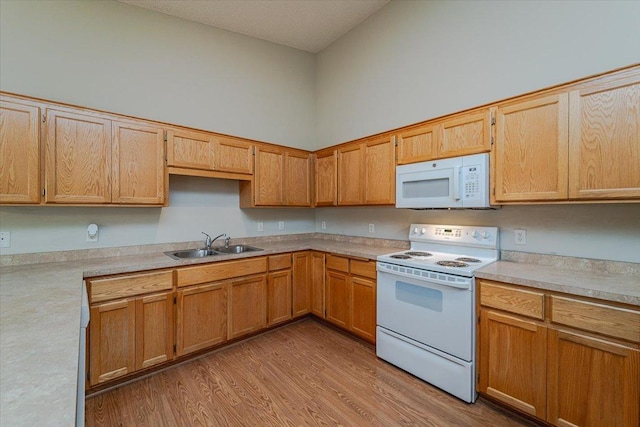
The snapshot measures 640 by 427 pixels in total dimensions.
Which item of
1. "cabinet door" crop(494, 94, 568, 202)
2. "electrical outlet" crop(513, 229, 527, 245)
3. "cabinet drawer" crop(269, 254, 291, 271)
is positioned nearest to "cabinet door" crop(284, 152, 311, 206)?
"cabinet drawer" crop(269, 254, 291, 271)

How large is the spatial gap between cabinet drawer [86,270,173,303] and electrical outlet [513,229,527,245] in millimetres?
2868

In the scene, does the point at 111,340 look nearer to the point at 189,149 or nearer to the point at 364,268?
the point at 189,149

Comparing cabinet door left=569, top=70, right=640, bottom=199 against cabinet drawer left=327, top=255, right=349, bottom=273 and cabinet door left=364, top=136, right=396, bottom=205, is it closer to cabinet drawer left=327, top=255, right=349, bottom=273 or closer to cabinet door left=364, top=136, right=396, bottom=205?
cabinet door left=364, top=136, right=396, bottom=205

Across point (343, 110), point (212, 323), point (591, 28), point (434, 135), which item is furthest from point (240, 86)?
point (591, 28)

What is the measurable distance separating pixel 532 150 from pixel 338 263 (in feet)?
6.37

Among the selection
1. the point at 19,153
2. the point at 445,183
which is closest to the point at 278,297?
the point at 445,183

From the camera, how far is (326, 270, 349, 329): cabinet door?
2953 millimetres

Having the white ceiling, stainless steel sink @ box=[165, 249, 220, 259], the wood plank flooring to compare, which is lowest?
the wood plank flooring

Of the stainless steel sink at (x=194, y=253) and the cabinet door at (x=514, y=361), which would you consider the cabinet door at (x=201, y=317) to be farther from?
the cabinet door at (x=514, y=361)

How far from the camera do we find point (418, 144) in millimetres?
2576

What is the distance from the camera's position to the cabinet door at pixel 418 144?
2.46 meters

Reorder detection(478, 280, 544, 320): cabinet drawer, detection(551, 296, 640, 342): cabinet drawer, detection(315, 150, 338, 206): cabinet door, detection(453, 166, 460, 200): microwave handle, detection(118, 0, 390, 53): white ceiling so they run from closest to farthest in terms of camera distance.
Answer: detection(551, 296, 640, 342): cabinet drawer → detection(478, 280, 544, 320): cabinet drawer → detection(453, 166, 460, 200): microwave handle → detection(118, 0, 390, 53): white ceiling → detection(315, 150, 338, 206): cabinet door

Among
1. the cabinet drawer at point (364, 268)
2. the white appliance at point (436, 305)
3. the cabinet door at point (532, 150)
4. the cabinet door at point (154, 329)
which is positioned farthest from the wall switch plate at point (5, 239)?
the cabinet door at point (532, 150)

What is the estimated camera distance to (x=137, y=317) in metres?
2.19
